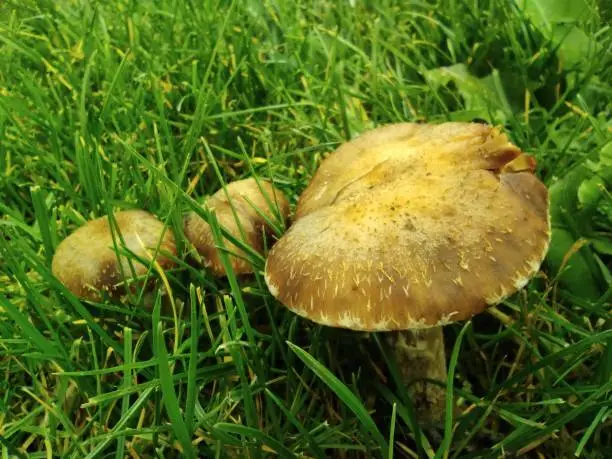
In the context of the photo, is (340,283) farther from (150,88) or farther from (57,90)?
(57,90)

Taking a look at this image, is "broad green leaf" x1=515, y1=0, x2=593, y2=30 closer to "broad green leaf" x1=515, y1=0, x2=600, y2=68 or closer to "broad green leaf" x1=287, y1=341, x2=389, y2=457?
"broad green leaf" x1=515, y1=0, x2=600, y2=68

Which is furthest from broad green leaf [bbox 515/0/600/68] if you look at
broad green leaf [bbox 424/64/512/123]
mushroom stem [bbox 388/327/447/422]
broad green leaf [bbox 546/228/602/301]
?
mushroom stem [bbox 388/327/447/422]

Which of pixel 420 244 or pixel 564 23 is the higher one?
pixel 564 23

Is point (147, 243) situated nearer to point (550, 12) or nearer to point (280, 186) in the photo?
point (280, 186)

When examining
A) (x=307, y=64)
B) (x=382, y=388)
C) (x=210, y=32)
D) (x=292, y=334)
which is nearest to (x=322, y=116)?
(x=307, y=64)

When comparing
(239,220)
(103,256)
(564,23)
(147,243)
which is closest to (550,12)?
(564,23)

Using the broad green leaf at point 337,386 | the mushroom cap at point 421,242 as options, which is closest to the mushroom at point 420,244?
the mushroom cap at point 421,242

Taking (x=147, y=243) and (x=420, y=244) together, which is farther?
(x=147, y=243)
